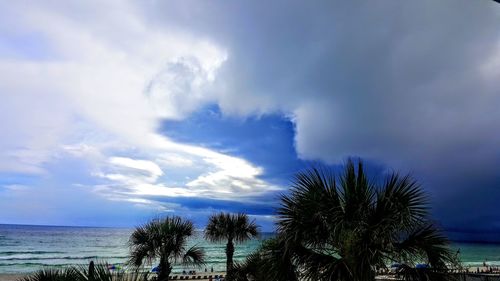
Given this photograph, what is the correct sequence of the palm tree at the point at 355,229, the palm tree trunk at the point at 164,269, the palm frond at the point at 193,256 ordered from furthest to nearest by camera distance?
the palm frond at the point at 193,256, the palm tree trunk at the point at 164,269, the palm tree at the point at 355,229

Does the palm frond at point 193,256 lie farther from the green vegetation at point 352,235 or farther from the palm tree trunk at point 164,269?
the green vegetation at point 352,235

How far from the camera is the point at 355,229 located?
6352 millimetres

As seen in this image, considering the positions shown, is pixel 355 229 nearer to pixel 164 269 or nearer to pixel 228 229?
pixel 164 269

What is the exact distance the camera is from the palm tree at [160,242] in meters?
13.8

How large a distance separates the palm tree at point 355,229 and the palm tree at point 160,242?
7.98 metres

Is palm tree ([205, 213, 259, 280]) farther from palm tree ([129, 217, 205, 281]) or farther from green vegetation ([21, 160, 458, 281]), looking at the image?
green vegetation ([21, 160, 458, 281])

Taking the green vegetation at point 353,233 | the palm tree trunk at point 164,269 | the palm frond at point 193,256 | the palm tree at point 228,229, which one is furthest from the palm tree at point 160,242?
the green vegetation at point 353,233

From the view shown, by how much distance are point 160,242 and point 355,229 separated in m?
9.29

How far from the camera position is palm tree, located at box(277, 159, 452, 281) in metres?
6.24

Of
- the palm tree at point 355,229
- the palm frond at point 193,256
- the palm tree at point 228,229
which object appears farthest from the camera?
the palm tree at point 228,229

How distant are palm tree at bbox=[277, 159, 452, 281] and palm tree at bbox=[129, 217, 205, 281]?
7980mm

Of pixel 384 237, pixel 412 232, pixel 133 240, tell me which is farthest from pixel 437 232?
pixel 133 240

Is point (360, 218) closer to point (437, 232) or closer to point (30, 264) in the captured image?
point (437, 232)

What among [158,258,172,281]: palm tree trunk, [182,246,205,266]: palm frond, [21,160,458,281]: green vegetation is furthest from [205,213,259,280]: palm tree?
[21,160,458,281]: green vegetation
